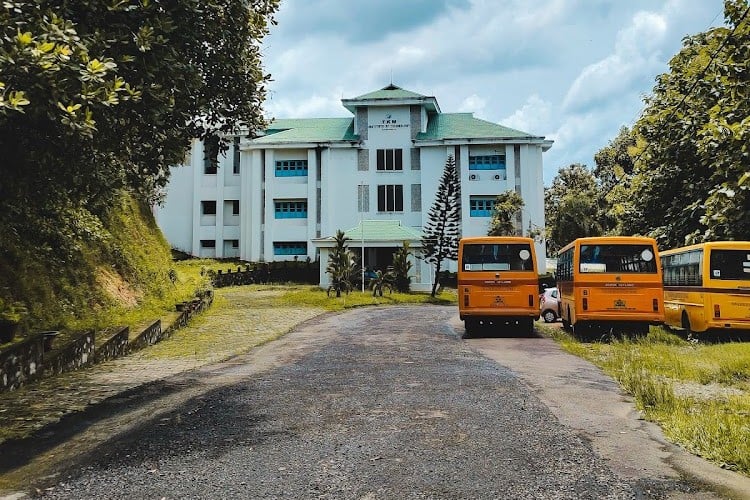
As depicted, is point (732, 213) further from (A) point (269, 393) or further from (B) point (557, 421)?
(A) point (269, 393)

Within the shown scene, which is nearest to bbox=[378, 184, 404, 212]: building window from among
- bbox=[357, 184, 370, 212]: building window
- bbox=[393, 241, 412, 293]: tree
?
bbox=[357, 184, 370, 212]: building window

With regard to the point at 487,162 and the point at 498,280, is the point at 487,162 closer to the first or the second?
the point at 487,162

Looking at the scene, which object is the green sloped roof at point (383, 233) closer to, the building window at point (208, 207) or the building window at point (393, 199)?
the building window at point (393, 199)

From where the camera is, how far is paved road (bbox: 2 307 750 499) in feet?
15.3

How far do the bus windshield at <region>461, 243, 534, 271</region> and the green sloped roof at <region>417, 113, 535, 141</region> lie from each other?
2549cm

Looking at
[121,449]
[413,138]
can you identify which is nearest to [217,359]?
[121,449]

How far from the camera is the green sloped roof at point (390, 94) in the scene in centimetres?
4197

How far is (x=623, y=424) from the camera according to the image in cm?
663

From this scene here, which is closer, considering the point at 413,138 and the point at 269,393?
the point at 269,393

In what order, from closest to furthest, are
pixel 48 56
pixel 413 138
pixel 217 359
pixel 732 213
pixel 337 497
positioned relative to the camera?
pixel 337 497
pixel 48 56
pixel 217 359
pixel 732 213
pixel 413 138

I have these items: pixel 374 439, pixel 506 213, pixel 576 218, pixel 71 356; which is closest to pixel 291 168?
pixel 506 213

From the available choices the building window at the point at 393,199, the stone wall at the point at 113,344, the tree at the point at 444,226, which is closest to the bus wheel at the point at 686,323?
the stone wall at the point at 113,344

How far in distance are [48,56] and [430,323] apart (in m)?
15.8

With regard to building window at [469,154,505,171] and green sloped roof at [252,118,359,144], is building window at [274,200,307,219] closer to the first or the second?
green sloped roof at [252,118,359,144]
